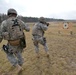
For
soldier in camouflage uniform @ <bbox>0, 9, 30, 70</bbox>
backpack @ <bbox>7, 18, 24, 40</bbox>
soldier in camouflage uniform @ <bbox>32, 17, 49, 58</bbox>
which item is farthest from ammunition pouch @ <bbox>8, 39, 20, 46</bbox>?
soldier in camouflage uniform @ <bbox>32, 17, 49, 58</bbox>

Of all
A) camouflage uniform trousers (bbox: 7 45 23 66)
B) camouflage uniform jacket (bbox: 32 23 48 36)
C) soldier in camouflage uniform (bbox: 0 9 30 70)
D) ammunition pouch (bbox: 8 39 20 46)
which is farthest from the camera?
camouflage uniform jacket (bbox: 32 23 48 36)

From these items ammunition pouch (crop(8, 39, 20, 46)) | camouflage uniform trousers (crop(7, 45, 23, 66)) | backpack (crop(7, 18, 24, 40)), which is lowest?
camouflage uniform trousers (crop(7, 45, 23, 66))

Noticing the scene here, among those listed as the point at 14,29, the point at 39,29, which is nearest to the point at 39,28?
the point at 39,29

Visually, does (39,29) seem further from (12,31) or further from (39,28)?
(12,31)

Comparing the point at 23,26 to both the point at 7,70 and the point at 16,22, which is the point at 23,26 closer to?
the point at 16,22

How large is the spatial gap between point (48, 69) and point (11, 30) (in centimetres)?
222

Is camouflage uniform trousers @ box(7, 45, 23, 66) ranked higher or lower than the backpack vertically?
lower

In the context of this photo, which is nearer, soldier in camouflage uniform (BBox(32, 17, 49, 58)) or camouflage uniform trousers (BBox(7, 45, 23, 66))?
camouflage uniform trousers (BBox(7, 45, 23, 66))

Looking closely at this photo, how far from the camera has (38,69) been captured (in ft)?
27.7

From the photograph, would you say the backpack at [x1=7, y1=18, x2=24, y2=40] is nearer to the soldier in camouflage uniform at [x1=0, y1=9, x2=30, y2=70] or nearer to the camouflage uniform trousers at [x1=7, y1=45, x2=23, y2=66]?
the soldier in camouflage uniform at [x1=0, y1=9, x2=30, y2=70]

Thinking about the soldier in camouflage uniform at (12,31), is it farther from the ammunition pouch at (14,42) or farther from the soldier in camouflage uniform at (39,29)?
the soldier in camouflage uniform at (39,29)

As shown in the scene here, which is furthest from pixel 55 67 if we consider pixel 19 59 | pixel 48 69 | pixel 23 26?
pixel 23 26

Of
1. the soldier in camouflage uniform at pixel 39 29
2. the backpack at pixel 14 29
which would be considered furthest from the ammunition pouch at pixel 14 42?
the soldier in camouflage uniform at pixel 39 29

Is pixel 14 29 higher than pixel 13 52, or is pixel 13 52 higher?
pixel 14 29
